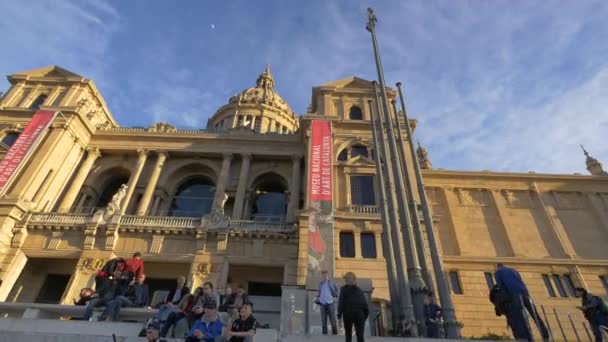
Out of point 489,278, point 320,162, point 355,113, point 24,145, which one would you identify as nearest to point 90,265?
point 24,145

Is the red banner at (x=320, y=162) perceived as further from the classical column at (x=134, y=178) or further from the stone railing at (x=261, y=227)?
the classical column at (x=134, y=178)

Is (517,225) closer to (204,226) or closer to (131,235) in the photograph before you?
(204,226)

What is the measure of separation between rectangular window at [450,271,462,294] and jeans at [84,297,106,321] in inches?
902

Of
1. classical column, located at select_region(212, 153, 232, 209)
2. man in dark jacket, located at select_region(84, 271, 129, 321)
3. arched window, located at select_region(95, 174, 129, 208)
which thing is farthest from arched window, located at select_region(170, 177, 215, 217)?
man in dark jacket, located at select_region(84, 271, 129, 321)

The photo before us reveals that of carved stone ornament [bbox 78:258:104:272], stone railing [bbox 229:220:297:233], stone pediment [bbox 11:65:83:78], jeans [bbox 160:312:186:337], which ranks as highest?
stone pediment [bbox 11:65:83:78]

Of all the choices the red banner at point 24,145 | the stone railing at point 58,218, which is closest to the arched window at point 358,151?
the stone railing at point 58,218

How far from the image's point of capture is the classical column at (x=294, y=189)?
27.9m

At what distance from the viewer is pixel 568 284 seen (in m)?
26.1

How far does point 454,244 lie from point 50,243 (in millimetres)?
30265

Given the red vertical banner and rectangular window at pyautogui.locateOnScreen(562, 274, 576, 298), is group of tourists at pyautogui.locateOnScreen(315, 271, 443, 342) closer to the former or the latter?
the red vertical banner

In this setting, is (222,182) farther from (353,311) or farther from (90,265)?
(353,311)

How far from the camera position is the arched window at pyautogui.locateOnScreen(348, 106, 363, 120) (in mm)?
31219

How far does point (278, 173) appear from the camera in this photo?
32750 millimetres

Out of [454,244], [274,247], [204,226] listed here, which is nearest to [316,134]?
[274,247]
